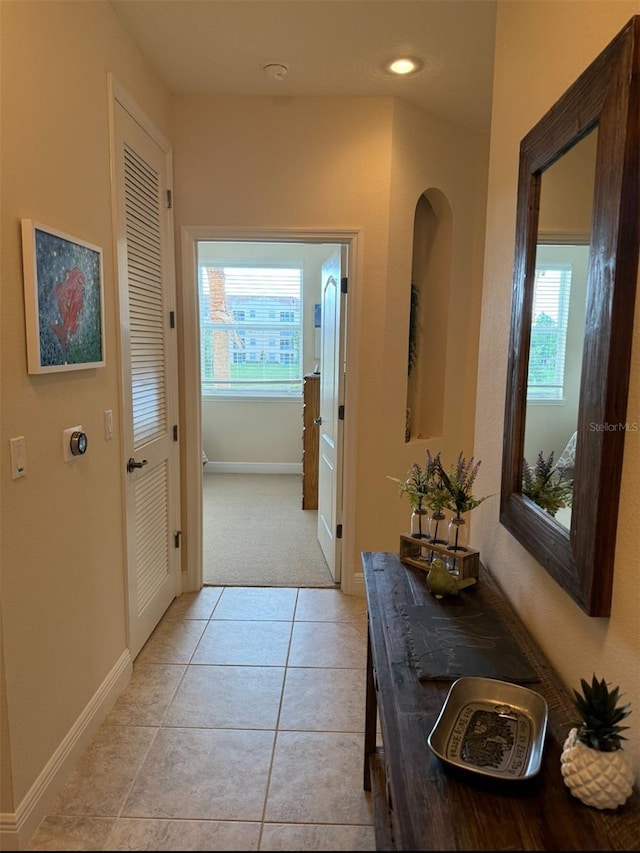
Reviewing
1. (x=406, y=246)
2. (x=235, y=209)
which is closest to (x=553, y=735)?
(x=406, y=246)

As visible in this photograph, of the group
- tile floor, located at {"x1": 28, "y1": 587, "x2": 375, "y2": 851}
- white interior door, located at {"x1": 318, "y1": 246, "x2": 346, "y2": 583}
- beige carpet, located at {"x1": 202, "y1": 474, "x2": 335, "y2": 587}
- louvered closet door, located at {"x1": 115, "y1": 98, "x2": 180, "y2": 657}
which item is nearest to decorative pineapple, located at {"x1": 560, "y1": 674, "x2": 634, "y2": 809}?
tile floor, located at {"x1": 28, "y1": 587, "x2": 375, "y2": 851}

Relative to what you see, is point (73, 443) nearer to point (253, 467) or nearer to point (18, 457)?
point (18, 457)

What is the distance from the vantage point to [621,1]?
1.02 m

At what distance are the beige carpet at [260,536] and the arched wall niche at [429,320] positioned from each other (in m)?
1.13

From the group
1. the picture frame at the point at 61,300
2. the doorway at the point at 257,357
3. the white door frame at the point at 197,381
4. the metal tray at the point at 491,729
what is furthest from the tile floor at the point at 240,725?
the doorway at the point at 257,357

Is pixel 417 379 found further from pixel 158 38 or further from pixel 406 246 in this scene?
pixel 158 38

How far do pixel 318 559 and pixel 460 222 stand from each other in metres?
2.32

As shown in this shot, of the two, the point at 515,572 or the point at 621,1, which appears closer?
the point at 621,1

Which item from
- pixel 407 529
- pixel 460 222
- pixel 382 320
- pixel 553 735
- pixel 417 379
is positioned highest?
pixel 460 222

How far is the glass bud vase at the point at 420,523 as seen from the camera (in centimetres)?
186

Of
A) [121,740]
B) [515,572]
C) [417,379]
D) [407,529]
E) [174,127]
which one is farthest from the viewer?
[417,379]

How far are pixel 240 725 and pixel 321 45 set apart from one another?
110 inches

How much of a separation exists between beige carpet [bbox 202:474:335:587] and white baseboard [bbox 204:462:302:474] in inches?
12.8

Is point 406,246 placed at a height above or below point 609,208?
above
